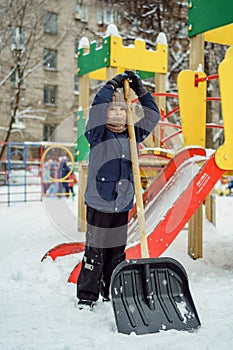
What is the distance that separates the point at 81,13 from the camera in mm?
24062

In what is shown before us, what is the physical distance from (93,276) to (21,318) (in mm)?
547

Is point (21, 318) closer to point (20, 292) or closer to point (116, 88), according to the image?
point (20, 292)

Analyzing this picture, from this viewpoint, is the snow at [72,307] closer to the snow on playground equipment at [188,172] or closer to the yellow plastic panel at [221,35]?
the snow on playground equipment at [188,172]

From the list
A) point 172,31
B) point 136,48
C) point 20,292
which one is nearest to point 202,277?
point 20,292

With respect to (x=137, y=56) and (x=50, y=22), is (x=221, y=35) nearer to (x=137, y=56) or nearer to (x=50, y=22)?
(x=137, y=56)

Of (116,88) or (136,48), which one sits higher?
(136,48)

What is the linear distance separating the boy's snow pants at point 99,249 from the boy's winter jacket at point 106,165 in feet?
0.27

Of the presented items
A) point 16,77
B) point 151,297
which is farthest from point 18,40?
point 151,297

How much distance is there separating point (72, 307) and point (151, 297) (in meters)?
0.64

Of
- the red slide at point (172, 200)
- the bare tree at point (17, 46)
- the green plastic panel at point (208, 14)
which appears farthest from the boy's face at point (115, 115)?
the bare tree at point (17, 46)

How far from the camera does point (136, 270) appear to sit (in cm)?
269

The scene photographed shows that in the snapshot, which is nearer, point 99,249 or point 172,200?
point 99,249

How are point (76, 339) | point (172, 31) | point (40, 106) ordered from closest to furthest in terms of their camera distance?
point (76, 339) → point (172, 31) → point (40, 106)

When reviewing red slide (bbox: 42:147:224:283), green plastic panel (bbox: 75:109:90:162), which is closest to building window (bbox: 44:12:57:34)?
green plastic panel (bbox: 75:109:90:162)
